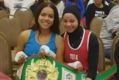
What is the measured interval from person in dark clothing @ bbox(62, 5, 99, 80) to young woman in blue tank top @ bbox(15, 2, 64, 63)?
14cm

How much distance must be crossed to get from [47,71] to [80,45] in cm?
36

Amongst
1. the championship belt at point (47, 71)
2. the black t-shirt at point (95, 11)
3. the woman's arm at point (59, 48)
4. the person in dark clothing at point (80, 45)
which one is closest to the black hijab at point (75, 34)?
the person in dark clothing at point (80, 45)

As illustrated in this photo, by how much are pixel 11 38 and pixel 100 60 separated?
1.70m

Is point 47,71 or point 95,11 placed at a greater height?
point 95,11

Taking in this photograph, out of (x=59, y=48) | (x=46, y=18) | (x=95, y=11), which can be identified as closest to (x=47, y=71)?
(x=59, y=48)

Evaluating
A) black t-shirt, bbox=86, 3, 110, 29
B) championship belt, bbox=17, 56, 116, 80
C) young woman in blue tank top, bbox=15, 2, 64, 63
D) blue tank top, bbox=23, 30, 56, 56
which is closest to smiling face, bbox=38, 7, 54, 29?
young woman in blue tank top, bbox=15, 2, 64, 63

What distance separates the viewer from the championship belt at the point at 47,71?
2811 millimetres

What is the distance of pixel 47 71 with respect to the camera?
2812 millimetres

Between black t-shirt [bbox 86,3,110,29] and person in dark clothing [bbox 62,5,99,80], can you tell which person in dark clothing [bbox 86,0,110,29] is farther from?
person in dark clothing [bbox 62,5,99,80]

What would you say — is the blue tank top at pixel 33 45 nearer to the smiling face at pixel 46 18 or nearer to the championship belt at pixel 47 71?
the smiling face at pixel 46 18

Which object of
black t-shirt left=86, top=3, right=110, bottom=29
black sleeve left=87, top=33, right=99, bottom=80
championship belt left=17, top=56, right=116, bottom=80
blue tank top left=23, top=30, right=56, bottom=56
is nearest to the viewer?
championship belt left=17, top=56, right=116, bottom=80

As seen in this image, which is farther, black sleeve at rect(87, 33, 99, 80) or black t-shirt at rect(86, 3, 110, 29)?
black t-shirt at rect(86, 3, 110, 29)

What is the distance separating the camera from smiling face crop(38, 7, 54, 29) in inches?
122

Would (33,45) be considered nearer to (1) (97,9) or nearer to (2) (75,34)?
(2) (75,34)
